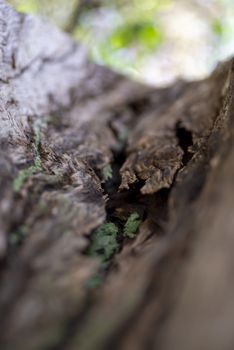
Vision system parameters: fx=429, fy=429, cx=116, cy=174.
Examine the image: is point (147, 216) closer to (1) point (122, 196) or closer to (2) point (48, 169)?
(1) point (122, 196)

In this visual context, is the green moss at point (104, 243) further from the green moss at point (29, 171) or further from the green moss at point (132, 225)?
the green moss at point (29, 171)

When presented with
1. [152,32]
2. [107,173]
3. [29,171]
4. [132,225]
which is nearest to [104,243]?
[132,225]

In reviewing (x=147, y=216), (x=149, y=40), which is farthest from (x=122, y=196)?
(x=149, y=40)

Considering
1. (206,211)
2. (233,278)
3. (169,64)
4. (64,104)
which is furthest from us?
(169,64)

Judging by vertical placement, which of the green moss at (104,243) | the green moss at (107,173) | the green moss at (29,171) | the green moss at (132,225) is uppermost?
the green moss at (29,171)

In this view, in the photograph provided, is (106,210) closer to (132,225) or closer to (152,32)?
(132,225)

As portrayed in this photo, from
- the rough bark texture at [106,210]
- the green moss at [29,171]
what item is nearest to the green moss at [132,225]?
the rough bark texture at [106,210]

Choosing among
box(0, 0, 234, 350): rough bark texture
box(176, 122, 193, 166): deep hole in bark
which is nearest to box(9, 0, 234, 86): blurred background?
box(0, 0, 234, 350): rough bark texture
